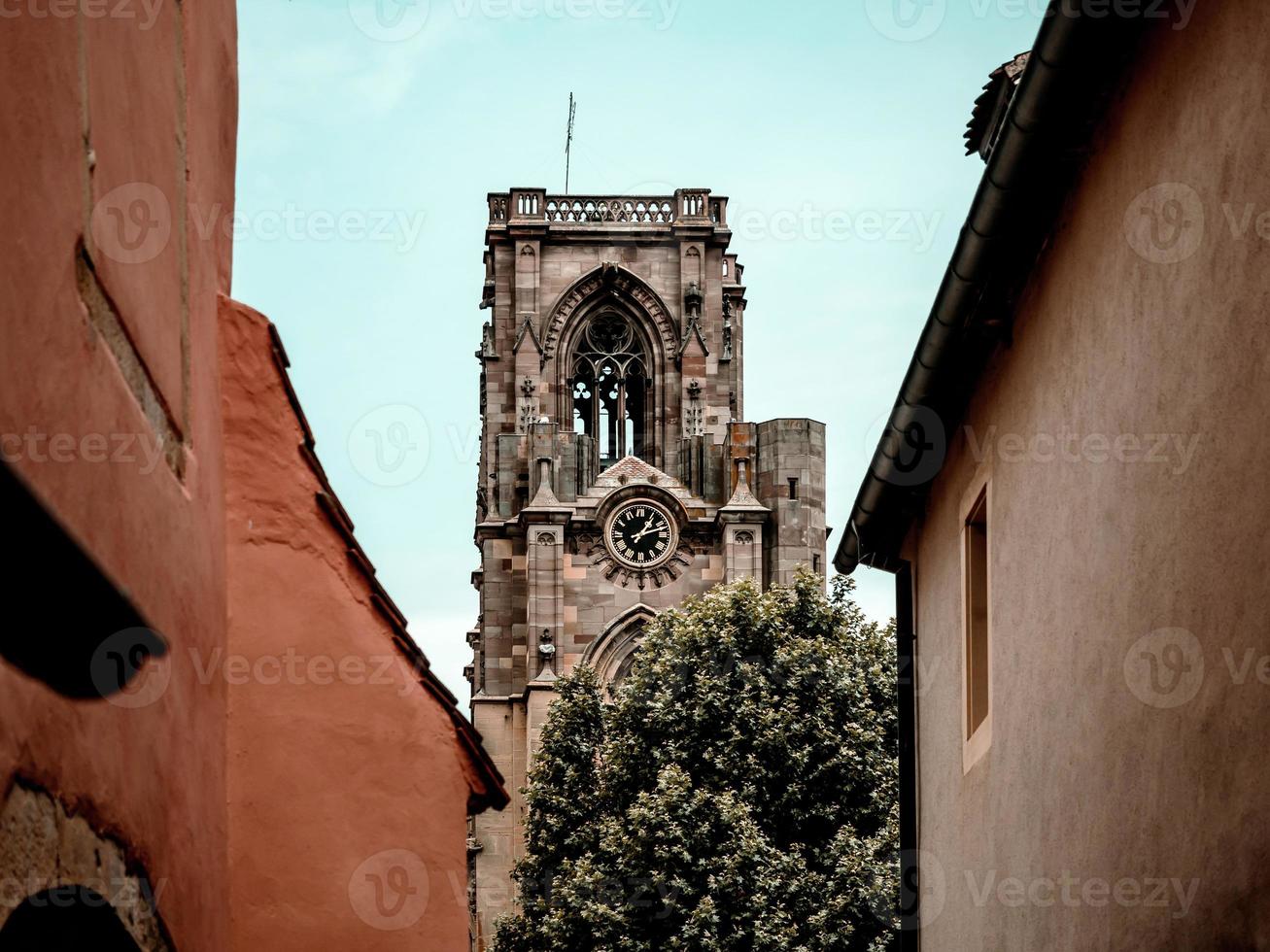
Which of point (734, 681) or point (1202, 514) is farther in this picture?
point (734, 681)

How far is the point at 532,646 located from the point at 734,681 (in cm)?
1648

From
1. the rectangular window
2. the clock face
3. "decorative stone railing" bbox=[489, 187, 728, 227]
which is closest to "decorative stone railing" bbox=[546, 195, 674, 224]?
"decorative stone railing" bbox=[489, 187, 728, 227]

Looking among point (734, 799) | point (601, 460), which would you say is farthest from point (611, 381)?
point (734, 799)

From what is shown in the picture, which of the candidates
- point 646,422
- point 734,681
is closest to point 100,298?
point 734,681

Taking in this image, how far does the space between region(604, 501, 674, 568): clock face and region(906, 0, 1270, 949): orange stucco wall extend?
4357cm

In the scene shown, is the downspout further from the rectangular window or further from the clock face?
the clock face

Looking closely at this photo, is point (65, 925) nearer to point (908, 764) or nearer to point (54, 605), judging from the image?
point (54, 605)

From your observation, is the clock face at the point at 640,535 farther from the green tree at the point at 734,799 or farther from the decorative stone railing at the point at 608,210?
the green tree at the point at 734,799

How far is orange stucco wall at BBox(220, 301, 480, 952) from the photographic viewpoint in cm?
728

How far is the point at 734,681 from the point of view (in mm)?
37781

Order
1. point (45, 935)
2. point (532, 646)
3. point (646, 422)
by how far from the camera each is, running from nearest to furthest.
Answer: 1. point (45, 935)
2. point (532, 646)
3. point (646, 422)

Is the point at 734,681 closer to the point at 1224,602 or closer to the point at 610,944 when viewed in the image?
the point at 610,944

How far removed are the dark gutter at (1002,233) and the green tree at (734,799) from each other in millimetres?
20373

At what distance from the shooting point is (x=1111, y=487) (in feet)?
26.5
